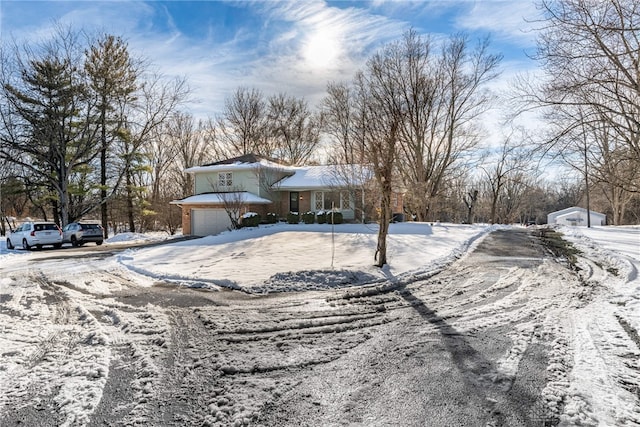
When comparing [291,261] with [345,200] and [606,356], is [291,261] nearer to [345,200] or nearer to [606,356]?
[606,356]

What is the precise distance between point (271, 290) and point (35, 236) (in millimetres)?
16357

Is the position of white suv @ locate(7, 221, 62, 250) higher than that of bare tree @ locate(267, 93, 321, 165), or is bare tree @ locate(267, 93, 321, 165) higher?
bare tree @ locate(267, 93, 321, 165)

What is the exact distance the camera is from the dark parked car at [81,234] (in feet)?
66.4

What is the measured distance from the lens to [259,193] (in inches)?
1004

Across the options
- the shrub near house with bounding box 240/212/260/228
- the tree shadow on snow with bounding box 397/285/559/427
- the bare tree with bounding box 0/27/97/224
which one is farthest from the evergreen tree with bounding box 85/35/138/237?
the tree shadow on snow with bounding box 397/285/559/427

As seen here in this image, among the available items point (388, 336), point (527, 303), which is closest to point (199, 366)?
point (388, 336)

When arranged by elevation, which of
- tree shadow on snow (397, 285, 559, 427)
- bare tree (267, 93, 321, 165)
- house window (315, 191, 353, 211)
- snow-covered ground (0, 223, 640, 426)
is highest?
bare tree (267, 93, 321, 165)

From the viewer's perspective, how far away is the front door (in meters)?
26.5

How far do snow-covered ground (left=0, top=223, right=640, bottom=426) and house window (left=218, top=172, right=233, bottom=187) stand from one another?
1023 cm

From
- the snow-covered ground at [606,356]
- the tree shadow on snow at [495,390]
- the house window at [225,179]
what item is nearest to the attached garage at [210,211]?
the house window at [225,179]

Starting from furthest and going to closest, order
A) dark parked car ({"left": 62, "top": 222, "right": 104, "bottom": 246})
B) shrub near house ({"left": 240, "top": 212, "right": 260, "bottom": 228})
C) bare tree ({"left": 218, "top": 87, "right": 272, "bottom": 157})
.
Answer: bare tree ({"left": 218, "top": 87, "right": 272, "bottom": 157}) < shrub near house ({"left": 240, "top": 212, "right": 260, "bottom": 228}) < dark parked car ({"left": 62, "top": 222, "right": 104, "bottom": 246})

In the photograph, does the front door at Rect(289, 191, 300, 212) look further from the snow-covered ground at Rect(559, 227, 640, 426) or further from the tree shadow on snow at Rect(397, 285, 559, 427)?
the tree shadow on snow at Rect(397, 285, 559, 427)

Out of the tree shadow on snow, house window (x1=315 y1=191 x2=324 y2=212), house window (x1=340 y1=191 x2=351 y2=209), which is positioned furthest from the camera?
house window (x1=315 y1=191 x2=324 y2=212)

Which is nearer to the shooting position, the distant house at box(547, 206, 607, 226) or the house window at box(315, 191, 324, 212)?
the house window at box(315, 191, 324, 212)
